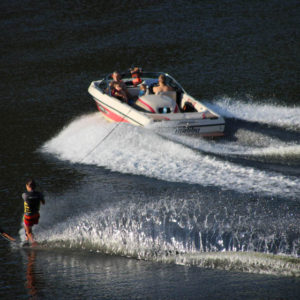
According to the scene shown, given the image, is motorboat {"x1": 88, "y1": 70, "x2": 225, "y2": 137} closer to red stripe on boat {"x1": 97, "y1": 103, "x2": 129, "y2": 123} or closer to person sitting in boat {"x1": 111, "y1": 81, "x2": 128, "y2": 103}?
red stripe on boat {"x1": 97, "y1": 103, "x2": 129, "y2": 123}

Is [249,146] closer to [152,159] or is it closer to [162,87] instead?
[152,159]

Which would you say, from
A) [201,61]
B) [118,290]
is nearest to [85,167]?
[118,290]

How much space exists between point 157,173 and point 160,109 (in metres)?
2.76

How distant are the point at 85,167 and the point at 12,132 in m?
3.48

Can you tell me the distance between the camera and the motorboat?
13438mm

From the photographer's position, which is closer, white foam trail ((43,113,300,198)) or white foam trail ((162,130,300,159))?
white foam trail ((43,113,300,198))

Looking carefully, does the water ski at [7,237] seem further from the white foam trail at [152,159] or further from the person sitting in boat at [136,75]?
the person sitting in boat at [136,75]

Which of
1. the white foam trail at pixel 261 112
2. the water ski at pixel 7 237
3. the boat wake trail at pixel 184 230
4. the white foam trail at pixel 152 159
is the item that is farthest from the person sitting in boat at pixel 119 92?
the water ski at pixel 7 237

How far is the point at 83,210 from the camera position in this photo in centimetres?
1053

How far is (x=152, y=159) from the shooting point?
1259cm

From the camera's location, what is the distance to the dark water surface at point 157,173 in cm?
822

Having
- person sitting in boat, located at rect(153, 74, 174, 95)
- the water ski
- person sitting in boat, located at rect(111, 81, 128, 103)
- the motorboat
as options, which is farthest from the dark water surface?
person sitting in boat, located at rect(153, 74, 174, 95)

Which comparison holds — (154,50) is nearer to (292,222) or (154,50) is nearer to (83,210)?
(83,210)

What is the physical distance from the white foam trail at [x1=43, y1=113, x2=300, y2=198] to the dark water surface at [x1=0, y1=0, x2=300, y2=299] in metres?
0.04
